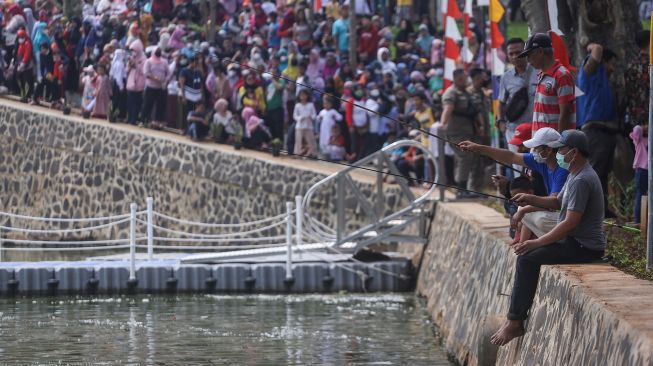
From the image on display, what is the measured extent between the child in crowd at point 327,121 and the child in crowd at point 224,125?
89.1 inches

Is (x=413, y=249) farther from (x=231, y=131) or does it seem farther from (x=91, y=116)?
(x=91, y=116)

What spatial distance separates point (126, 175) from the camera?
30.1 m

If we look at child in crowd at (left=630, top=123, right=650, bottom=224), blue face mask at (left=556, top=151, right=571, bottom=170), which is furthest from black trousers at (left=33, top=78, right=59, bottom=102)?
blue face mask at (left=556, top=151, right=571, bottom=170)

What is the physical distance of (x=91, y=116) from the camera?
3109 cm

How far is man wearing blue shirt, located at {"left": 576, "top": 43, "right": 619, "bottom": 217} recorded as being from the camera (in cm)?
1538

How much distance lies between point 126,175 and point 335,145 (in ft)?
18.6

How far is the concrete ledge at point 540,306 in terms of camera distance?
893cm

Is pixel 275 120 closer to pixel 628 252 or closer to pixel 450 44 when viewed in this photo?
pixel 450 44

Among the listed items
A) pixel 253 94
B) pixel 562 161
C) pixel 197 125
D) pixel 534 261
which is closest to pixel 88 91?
pixel 197 125

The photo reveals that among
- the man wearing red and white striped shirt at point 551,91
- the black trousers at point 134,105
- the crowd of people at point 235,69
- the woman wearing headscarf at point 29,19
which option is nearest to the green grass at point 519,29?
the crowd of people at point 235,69

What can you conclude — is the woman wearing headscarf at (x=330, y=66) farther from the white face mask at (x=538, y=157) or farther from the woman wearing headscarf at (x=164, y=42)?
the white face mask at (x=538, y=157)

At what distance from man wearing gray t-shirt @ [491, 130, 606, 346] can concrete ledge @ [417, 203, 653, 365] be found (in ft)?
0.30

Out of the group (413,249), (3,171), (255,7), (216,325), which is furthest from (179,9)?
(216,325)

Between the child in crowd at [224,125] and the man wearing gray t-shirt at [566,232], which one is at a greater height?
the child in crowd at [224,125]
